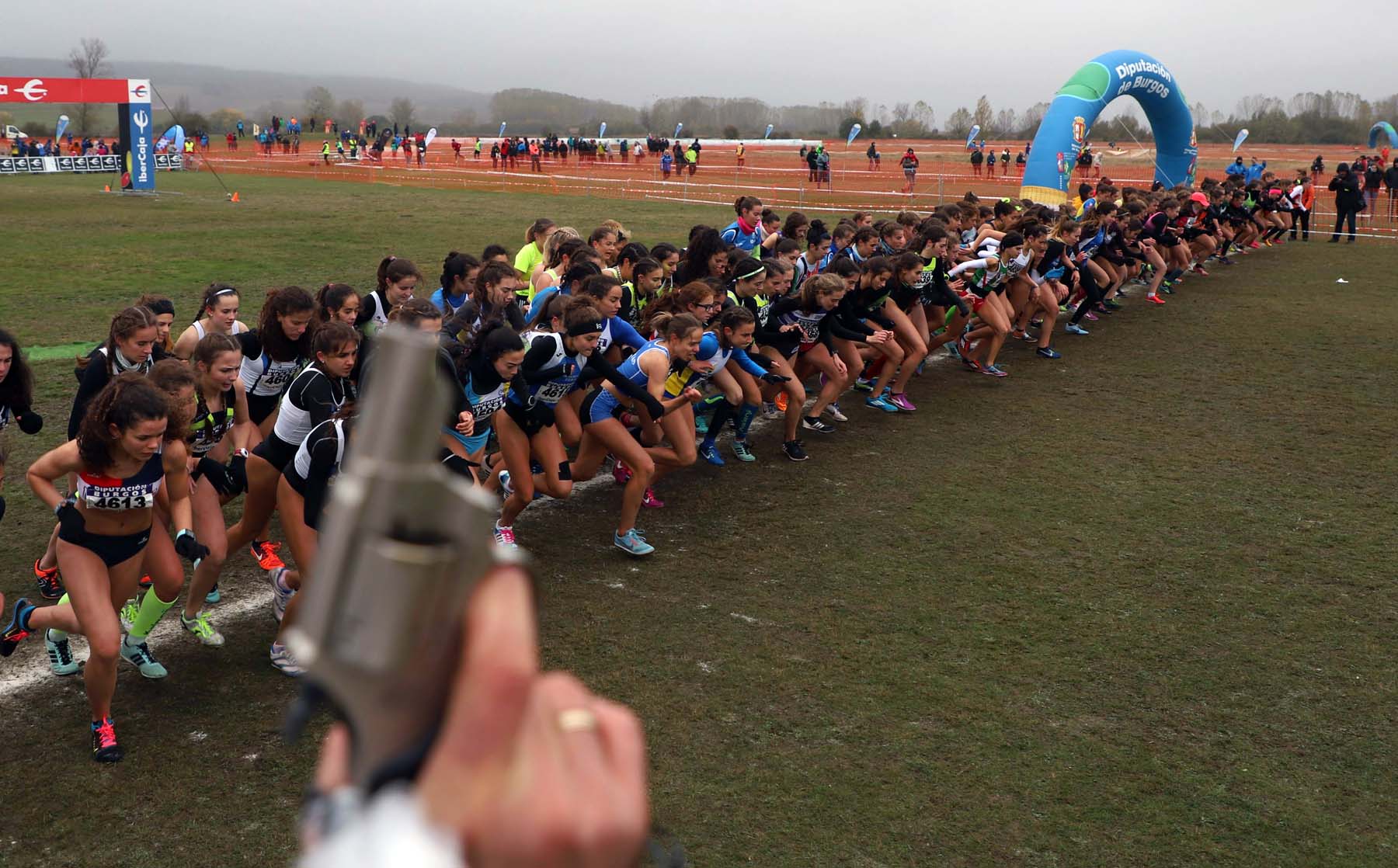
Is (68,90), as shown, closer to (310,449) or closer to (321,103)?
(310,449)

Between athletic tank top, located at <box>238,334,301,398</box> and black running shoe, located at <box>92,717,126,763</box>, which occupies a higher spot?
athletic tank top, located at <box>238,334,301,398</box>

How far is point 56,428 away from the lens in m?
9.02

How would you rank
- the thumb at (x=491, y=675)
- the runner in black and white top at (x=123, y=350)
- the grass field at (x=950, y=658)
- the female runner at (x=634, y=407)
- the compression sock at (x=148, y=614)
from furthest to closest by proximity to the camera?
1. the female runner at (x=634, y=407)
2. the runner in black and white top at (x=123, y=350)
3. the compression sock at (x=148, y=614)
4. the grass field at (x=950, y=658)
5. the thumb at (x=491, y=675)

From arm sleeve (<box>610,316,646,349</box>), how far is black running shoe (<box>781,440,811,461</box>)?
1.87 meters

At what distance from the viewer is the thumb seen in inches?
32.9

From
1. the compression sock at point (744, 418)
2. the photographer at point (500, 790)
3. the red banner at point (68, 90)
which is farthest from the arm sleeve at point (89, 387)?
the red banner at point (68, 90)

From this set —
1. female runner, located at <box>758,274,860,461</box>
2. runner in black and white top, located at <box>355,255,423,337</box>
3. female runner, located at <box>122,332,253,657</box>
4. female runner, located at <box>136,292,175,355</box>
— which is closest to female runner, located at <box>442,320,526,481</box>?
female runner, located at <box>122,332,253,657</box>

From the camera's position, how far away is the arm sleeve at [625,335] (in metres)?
7.98

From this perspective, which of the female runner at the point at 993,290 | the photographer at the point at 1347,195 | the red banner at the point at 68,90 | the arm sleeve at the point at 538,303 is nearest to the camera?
the arm sleeve at the point at 538,303

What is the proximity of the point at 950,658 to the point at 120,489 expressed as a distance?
3.99 meters

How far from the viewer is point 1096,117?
27.0 meters

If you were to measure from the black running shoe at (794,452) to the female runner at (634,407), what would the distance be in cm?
175

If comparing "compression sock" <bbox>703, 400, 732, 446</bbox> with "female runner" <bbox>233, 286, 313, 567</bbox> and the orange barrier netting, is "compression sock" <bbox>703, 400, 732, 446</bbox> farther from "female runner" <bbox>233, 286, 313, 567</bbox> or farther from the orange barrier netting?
the orange barrier netting

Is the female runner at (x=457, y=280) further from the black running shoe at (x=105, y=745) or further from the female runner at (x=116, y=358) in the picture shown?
the black running shoe at (x=105, y=745)
